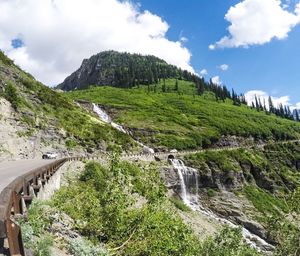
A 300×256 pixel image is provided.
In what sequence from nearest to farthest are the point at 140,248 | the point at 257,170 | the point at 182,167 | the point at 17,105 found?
the point at 140,248
the point at 17,105
the point at 182,167
the point at 257,170

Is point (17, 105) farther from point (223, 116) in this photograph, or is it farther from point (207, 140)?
point (223, 116)

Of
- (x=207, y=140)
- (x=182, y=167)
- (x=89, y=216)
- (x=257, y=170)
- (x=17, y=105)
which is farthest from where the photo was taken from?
(x=207, y=140)

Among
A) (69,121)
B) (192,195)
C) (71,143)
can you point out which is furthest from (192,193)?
(69,121)

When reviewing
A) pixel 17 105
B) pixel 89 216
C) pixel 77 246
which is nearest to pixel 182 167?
pixel 17 105

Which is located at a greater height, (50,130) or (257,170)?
(50,130)

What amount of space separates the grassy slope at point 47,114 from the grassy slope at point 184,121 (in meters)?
38.3

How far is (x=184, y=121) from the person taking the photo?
15275 centimetres

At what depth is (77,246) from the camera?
41.6 feet

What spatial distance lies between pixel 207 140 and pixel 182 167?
5147 centimetres

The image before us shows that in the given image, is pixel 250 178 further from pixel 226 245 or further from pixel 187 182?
pixel 226 245

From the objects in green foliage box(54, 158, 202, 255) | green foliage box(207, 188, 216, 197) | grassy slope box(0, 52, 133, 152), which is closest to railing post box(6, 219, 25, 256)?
green foliage box(54, 158, 202, 255)

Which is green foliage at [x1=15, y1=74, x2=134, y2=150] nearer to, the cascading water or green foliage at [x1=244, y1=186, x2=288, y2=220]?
the cascading water

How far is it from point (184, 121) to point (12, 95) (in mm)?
90964

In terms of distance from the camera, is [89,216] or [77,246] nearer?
[77,246]
